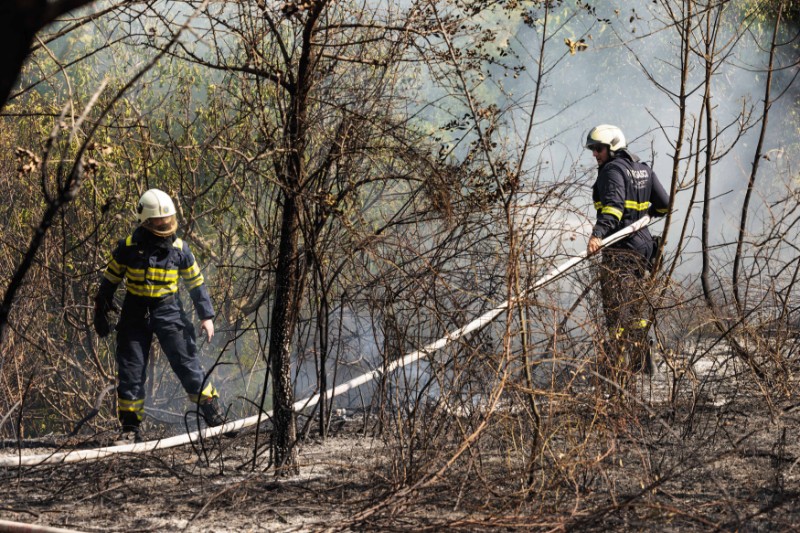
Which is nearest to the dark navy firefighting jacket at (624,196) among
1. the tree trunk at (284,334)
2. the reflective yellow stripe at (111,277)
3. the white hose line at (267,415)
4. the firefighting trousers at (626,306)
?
the firefighting trousers at (626,306)

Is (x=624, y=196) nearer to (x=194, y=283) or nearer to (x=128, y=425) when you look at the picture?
(x=194, y=283)

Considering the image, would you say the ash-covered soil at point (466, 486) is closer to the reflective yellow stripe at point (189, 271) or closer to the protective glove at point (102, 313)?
the protective glove at point (102, 313)

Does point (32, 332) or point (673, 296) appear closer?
point (673, 296)

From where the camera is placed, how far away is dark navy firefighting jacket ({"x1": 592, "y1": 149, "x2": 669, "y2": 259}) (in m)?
6.22

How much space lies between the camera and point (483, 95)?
116ft

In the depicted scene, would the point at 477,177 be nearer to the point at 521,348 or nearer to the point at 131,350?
the point at 521,348

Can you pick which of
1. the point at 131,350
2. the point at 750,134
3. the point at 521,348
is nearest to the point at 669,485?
the point at 521,348

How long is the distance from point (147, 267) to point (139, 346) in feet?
1.94

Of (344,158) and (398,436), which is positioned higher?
(344,158)

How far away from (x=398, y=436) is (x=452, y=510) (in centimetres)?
42

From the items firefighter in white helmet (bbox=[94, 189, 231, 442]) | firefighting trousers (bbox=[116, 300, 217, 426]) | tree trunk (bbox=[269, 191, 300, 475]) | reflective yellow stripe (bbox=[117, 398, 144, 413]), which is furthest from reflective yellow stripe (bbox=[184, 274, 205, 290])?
tree trunk (bbox=[269, 191, 300, 475])

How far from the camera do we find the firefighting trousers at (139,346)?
6.25 m

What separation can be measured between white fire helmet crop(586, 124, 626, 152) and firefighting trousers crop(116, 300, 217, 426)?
317 centimetres

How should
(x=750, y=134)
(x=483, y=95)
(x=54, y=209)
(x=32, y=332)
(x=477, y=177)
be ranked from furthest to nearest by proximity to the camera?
(x=483, y=95)
(x=750, y=134)
(x=32, y=332)
(x=477, y=177)
(x=54, y=209)
